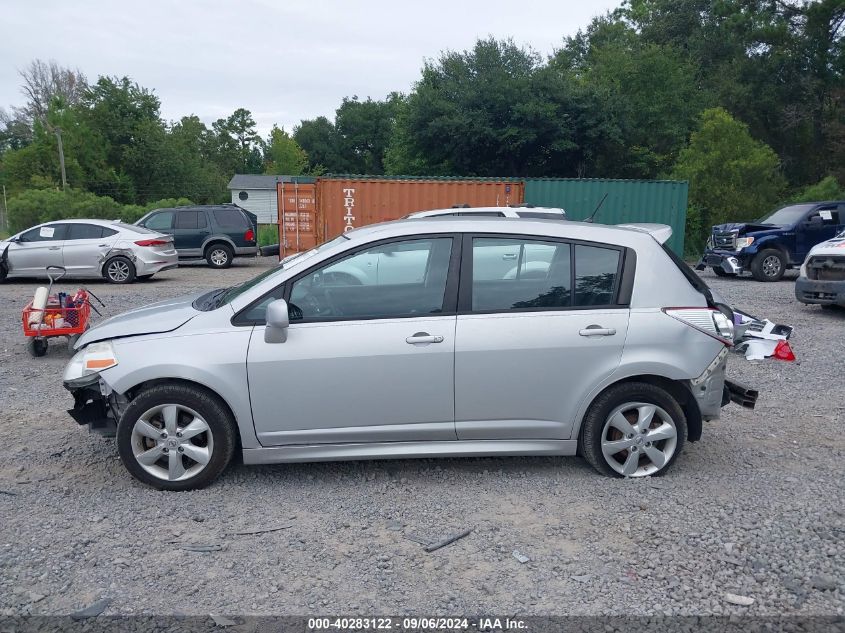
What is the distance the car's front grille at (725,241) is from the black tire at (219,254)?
1297 cm

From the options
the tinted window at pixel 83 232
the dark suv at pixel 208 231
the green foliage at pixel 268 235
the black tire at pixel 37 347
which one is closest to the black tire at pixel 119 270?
the tinted window at pixel 83 232

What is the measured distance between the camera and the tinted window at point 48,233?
15695mm

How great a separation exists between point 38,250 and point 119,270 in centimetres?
171

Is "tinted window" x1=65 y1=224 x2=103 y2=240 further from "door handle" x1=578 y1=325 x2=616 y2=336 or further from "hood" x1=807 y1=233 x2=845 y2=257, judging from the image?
"hood" x1=807 y1=233 x2=845 y2=257

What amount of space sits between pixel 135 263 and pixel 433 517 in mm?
13608

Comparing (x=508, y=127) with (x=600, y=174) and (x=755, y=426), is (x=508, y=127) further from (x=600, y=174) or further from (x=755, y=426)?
(x=755, y=426)

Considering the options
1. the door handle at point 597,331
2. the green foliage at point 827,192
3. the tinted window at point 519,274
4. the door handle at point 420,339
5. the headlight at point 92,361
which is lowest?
the headlight at point 92,361

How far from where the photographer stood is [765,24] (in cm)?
3291

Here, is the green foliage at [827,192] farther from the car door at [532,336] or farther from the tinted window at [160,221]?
the car door at [532,336]

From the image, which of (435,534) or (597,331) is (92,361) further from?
(597,331)

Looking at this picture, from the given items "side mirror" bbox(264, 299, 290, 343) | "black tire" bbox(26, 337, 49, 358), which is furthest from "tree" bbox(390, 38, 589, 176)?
"side mirror" bbox(264, 299, 290, 343)

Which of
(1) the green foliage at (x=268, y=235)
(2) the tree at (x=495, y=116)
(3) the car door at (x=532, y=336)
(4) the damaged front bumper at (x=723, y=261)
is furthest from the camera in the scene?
(2) the tree at (x=495, y=116)

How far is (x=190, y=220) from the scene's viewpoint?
20.1 meters

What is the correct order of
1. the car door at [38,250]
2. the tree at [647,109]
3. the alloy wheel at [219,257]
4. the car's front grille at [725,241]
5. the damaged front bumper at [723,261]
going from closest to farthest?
the car door at [38,250], the damaged front bumper at [723,261], the car's front grille at [725,241], the alloy wheel at [219,257], the tree at [647,109]
